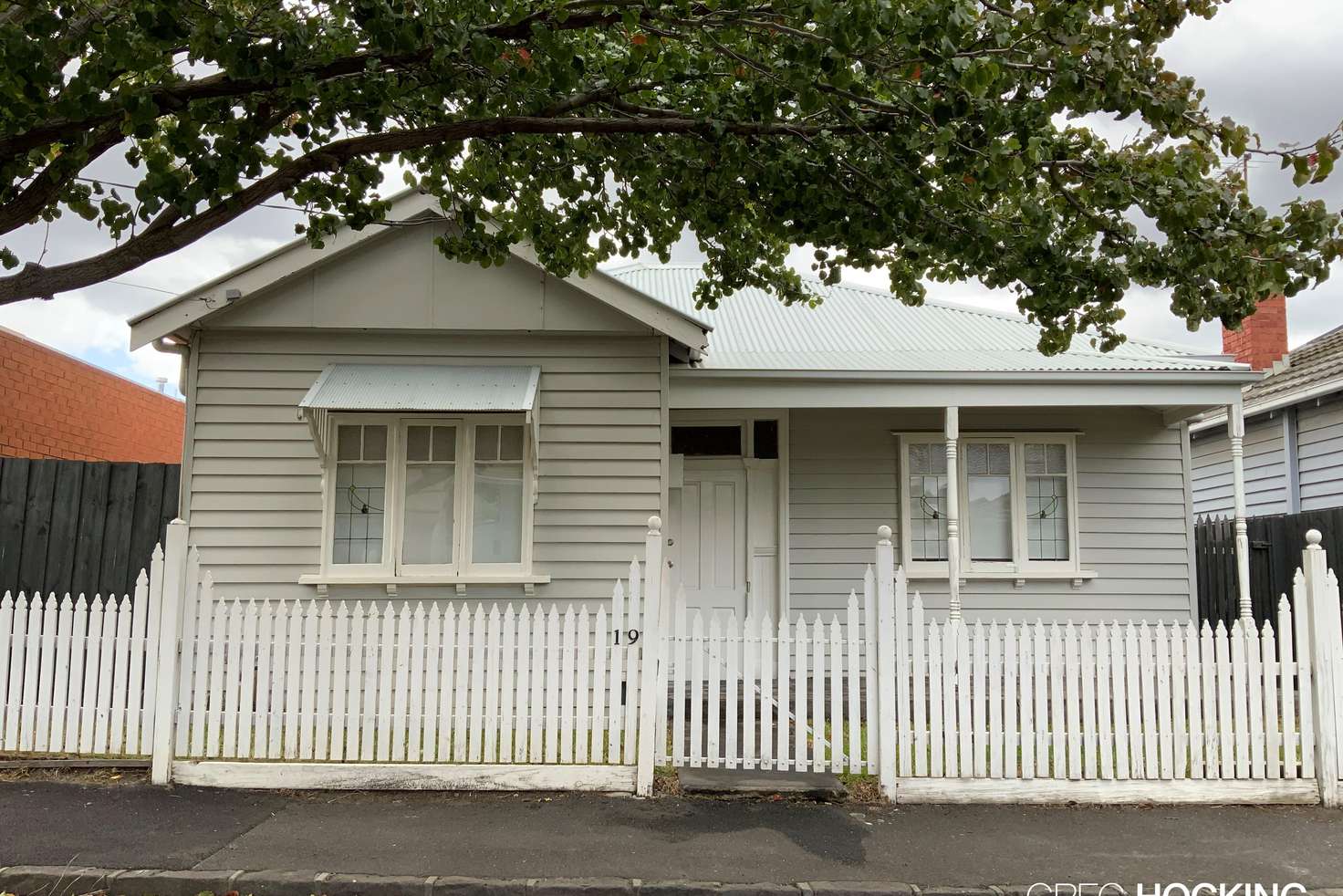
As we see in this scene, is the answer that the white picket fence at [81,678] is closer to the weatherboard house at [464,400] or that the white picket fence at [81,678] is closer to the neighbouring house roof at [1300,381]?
the weatherboard house at [464,400]

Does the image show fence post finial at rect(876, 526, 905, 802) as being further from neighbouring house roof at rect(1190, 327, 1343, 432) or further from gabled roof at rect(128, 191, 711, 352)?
neighbouring house roof at rect(1190, 327, 1343, 432)

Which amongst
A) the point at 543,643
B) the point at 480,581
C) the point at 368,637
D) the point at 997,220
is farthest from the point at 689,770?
the point at 997,220

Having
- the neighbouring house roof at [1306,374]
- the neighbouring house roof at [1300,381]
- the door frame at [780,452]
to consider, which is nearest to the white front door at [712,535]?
the door frame at [780,452]

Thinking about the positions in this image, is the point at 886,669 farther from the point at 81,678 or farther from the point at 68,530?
the point at 68,530

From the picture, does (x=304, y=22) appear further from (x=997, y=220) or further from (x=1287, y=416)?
(x=1287, y=416)

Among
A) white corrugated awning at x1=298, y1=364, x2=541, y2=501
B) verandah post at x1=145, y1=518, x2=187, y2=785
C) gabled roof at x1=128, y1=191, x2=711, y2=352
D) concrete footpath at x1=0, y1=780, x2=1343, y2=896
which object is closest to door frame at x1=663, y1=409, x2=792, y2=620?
gabled roof at x1=128, y1=191, x2=711, y2=352

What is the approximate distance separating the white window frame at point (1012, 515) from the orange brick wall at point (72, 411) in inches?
375

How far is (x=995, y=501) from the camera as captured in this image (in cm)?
1087

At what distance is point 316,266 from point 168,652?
12.5 feet

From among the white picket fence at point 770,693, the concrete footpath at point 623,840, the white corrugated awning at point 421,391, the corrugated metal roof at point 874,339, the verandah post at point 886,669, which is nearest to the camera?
the concrete footpath at point 623,840

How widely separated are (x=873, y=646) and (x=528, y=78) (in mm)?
4059

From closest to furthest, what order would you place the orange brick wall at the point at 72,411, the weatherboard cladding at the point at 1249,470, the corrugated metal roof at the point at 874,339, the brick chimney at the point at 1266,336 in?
the corrugated metal roof at the point at 874,339, the orange brick wall at the point at 72,411, the brick chimney at the point at 1266,336, the weatherboard cladding at the point at 1249,470

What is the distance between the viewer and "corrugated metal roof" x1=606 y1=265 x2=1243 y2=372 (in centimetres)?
982

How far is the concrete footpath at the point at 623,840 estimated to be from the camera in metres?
5.06
